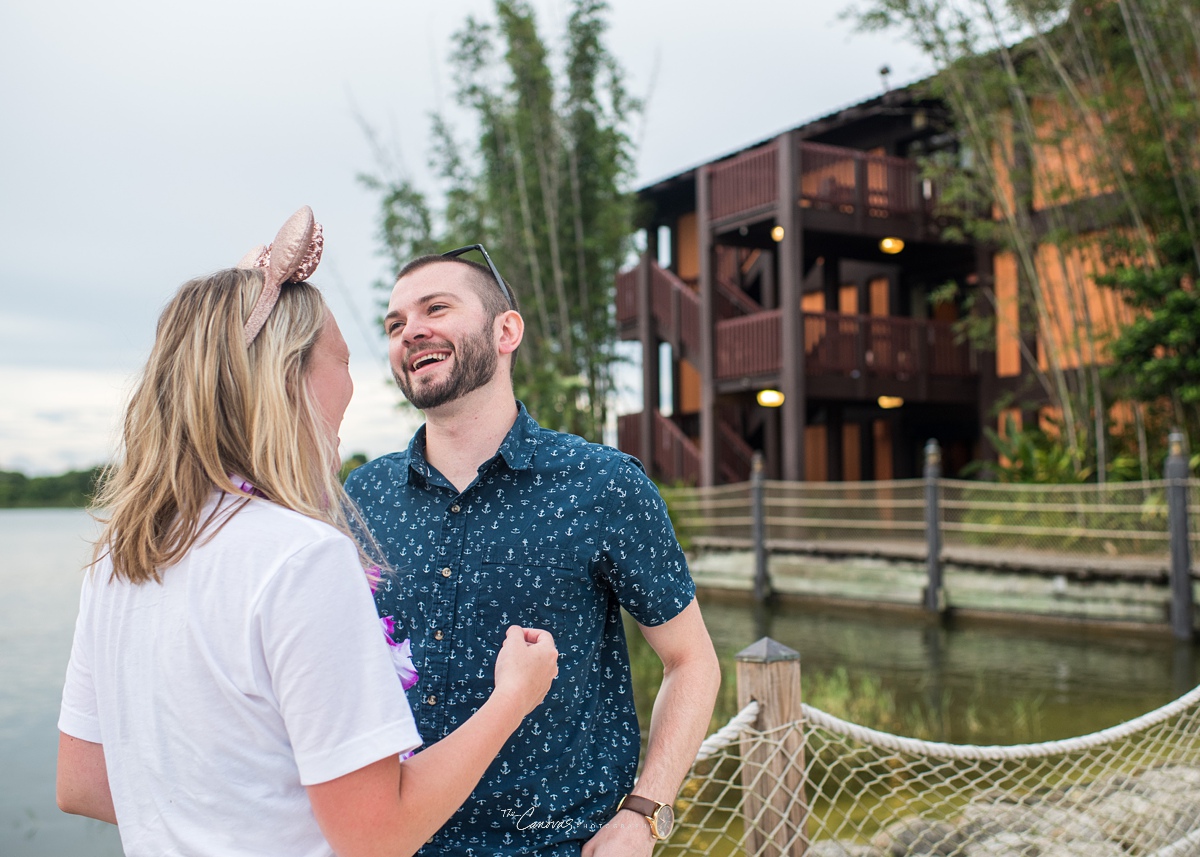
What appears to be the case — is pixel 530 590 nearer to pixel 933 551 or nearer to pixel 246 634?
pixel 246 634

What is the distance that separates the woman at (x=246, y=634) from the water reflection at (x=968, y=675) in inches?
232

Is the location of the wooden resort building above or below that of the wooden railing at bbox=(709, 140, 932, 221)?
below

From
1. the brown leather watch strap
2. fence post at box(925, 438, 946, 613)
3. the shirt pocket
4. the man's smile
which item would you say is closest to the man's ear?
the man's smile

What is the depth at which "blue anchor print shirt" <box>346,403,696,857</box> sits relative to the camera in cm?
176

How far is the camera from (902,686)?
820cm

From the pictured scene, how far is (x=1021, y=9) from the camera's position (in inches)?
488

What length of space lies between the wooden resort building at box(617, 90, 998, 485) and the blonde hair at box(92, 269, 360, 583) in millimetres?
14303

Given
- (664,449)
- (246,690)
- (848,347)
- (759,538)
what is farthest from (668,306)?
(246,690)

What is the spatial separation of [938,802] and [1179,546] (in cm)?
639

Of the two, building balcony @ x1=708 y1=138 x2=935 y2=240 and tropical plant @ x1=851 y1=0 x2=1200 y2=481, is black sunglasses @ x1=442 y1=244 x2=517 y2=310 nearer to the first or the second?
tropical plant @ x1=851 y1=0 x2=1200 y2=481

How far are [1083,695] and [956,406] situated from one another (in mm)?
10982

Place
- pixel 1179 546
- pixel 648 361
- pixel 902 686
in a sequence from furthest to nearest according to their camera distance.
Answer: pixel 648 361 → pixel 1179 546 → pixel 902 686

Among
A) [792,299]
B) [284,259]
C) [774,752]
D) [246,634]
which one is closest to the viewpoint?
[246,634]

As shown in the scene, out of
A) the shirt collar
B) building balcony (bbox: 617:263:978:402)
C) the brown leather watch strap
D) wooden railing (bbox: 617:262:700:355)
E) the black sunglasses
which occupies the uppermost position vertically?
wooden railing (bbox: 617:262:700:355)
